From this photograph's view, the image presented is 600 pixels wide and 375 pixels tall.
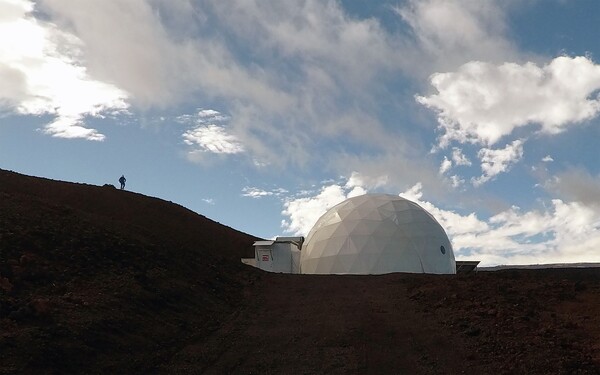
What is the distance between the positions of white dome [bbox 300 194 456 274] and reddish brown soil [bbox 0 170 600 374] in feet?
17.4

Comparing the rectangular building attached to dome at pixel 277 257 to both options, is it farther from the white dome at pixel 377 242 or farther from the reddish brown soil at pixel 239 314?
the reddish brown soil at pixel 239 314

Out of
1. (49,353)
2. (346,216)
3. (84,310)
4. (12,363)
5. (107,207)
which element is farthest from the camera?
(107,207)

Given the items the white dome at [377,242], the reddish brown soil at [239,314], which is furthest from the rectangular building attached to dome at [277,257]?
the reddish brown soil at [239,314]

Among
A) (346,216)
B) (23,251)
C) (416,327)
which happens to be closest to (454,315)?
(416,327)

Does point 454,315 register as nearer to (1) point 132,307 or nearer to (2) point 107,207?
(1) point 132,307

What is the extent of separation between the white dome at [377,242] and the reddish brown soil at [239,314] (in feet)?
17.4

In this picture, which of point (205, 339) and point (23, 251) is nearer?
point (205, 339)

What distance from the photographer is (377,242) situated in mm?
29562

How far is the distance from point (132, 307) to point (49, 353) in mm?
4083

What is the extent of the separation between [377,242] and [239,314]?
14224mm

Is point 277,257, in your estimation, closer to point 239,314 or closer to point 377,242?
point 377,242

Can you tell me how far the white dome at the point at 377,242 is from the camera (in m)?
29.0

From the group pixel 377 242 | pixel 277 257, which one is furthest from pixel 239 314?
pixel 277 257

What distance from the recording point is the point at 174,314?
1554 cm
